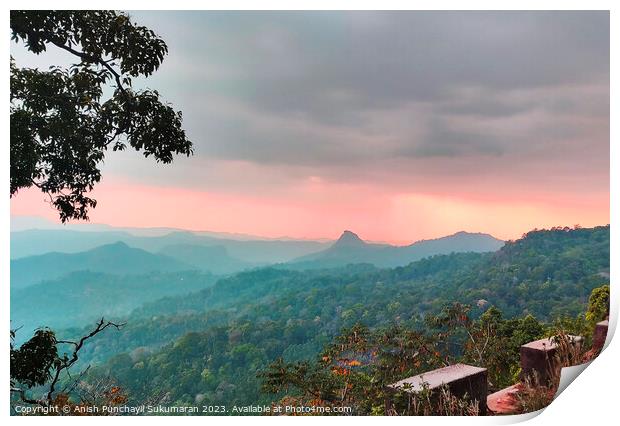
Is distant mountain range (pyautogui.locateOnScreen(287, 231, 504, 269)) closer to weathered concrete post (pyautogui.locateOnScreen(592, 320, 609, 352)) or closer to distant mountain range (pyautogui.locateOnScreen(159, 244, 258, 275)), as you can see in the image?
distant mountain range (pyautogui.locateOnScreen(159, 244, 258, 275))

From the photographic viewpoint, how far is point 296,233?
15.1 feet

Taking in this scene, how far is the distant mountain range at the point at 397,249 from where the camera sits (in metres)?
4.57

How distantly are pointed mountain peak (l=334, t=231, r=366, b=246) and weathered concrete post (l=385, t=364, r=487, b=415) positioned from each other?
60.1 inches

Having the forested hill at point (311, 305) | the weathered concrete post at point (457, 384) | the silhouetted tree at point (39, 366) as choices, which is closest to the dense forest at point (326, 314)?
the forested hill at point (311, 305)

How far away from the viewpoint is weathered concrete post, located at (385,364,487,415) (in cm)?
328

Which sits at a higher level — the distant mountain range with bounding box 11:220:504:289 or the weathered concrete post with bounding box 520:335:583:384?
the distant mountain range with bounding box 11:220:504:289

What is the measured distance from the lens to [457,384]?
3275mm

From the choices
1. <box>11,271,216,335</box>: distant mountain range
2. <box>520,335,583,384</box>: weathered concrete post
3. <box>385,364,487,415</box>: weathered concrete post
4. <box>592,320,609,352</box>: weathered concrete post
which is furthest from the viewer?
<box>11,271,216,335</box>: distant mountain range

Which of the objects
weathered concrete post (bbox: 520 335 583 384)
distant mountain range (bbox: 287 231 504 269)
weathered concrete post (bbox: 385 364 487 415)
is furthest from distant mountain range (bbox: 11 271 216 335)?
weathered concrete post (bbox: 520 335 583 384)

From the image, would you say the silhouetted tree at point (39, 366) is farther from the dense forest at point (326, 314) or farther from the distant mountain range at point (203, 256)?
the distant mountain range at point (203, 256)

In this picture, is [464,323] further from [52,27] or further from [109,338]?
[52,27]

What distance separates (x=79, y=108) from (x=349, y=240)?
2.76 m
